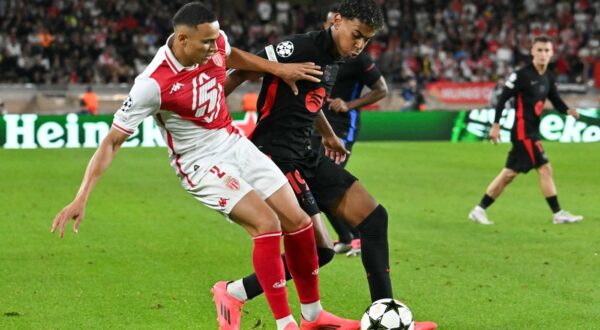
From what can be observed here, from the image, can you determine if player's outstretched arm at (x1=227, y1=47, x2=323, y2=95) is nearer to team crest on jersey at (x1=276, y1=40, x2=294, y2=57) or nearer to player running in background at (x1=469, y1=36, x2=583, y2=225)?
team crest on jersey at (x1=276, y1=40, x2=294, y2=57)

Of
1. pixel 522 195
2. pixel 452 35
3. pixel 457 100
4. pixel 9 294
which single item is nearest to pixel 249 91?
pixel 457 100

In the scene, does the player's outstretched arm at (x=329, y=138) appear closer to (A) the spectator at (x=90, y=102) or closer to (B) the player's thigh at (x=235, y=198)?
(B) the player's thigh at (x=235, y=198)

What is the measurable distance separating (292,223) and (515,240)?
5097 mm

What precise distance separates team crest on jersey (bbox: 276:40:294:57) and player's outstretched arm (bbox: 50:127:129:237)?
4.47 feet

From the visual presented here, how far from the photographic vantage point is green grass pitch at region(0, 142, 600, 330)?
684 centimetres

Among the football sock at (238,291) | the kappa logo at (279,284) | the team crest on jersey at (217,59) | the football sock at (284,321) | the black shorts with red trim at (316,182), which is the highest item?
the team crest on jersey at (217,59)

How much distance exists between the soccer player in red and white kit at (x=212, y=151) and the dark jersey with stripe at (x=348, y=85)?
368cm

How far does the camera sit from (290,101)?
641cm

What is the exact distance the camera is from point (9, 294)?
750 cm

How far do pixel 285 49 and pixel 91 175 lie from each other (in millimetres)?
1654

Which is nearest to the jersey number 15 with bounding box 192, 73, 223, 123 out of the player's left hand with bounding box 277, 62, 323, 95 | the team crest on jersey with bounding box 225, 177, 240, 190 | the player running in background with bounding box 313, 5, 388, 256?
the team crest on jersey with bounding box 225, 177, 240, 190

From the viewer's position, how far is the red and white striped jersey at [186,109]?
5.46 m

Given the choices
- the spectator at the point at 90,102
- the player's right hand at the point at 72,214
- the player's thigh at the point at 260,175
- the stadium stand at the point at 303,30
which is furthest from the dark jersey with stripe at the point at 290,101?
the stadium stand at the point at 303,30

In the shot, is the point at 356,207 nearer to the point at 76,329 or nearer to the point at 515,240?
the point at 76,329
